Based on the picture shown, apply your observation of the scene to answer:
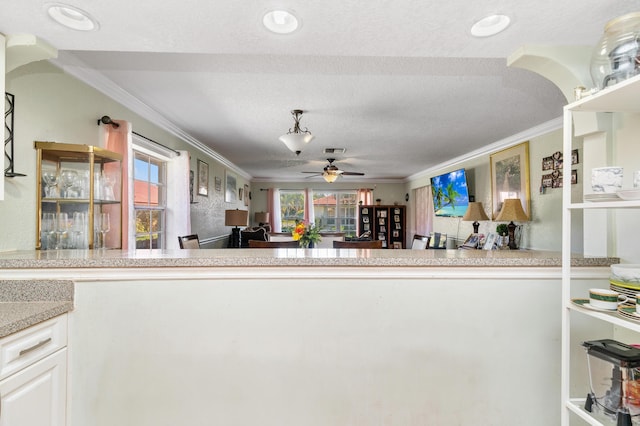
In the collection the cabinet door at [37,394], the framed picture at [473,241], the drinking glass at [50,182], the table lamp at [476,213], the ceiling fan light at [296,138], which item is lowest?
the cabinet door at [37,394]

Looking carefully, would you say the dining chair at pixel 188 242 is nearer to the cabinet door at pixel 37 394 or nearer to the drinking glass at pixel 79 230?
the drinking glass at pixel 79 230

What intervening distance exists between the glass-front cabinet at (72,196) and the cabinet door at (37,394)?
72 centimetres

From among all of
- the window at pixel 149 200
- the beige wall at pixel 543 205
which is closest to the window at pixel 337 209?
the beige wall at pixel 543 205

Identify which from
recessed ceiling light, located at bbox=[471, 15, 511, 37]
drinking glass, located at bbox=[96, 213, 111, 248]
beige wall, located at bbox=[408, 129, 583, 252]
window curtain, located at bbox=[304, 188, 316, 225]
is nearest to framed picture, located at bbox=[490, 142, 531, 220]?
beige wall, located at bbox=[408, 129, 583, 252]

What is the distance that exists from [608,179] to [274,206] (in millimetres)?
7711

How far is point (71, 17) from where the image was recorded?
4.15 ft

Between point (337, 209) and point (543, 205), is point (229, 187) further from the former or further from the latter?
point (543, 205)

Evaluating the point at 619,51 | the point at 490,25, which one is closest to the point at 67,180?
the point at 490,25

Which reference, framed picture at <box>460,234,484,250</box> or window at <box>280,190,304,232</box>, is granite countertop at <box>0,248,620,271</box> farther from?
window at <box>280,190,304,232</box>

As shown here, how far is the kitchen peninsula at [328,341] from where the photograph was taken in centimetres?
142

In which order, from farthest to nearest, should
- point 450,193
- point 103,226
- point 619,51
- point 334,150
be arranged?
point 450,193 → point 334,150 → point 103,226 → point 619,51

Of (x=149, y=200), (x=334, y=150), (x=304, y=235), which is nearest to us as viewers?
(x=304, y=235)

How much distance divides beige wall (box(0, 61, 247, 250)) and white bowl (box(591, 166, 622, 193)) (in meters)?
2.54

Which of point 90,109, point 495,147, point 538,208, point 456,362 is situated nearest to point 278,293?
point 456,362
